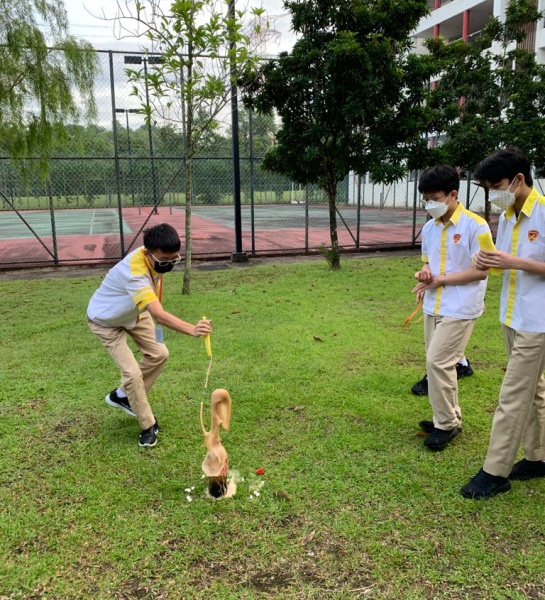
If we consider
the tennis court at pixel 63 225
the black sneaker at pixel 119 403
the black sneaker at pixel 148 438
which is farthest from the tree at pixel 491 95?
the tennis court at pixel 63 225

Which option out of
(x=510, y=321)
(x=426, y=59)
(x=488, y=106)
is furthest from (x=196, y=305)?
(x=488, y=106)

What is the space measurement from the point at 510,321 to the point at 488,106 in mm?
11772

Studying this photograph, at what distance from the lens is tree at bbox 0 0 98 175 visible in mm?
6941

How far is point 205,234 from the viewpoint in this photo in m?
18.7

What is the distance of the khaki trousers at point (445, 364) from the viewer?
335 cm

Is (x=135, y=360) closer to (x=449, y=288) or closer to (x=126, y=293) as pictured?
(x=126, y=293)

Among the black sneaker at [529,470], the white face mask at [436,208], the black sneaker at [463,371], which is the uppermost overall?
the white face mask at [436,208]

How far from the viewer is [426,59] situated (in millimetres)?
9547

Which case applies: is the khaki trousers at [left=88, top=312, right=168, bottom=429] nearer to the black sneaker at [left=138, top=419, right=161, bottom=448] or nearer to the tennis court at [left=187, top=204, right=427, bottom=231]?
the black sneaker at [left=138, top=419, right=161, bottom=448]

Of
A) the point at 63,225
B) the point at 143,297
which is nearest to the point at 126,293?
the point at 143,297

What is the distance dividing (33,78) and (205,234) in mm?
11550

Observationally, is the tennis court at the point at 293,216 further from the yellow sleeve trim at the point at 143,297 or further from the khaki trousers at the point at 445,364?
the yellow sleeve trim at the point at 143,297

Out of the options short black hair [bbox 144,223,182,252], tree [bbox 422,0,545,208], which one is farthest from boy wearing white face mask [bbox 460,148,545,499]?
tree [bbox 422,0,545,208]

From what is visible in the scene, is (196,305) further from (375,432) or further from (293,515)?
(293,515)
